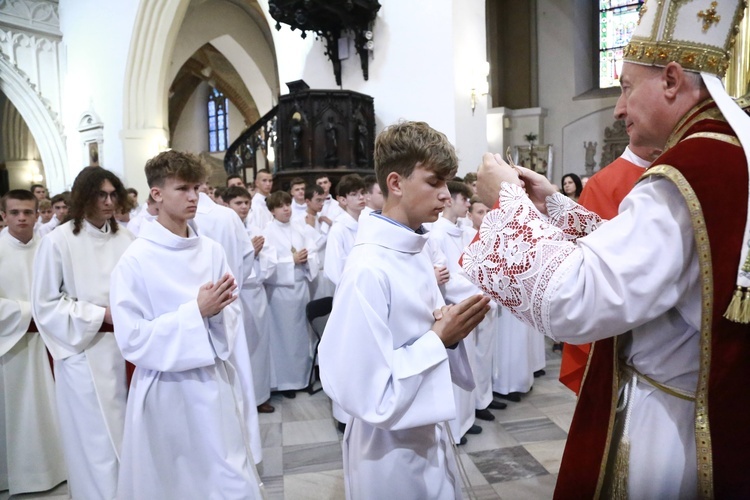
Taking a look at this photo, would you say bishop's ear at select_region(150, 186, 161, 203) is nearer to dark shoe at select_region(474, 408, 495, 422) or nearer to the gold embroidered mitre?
the gold embroidered mitre

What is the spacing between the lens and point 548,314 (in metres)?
1.21

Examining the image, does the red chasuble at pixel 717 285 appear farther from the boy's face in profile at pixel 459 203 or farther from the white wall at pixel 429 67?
the white wall at pixel 429 67

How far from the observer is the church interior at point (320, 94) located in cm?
419

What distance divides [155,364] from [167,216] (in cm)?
70

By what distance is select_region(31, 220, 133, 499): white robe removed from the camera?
2.87m

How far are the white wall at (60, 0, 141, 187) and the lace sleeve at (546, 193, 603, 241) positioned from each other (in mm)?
14042

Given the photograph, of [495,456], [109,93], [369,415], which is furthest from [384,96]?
[109,93]

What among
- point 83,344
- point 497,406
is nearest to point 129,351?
point 83,344

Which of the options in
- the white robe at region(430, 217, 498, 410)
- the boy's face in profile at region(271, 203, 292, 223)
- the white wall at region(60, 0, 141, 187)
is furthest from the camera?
the white wall at region(60, 0, 141, 187)

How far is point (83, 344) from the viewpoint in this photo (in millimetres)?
2893

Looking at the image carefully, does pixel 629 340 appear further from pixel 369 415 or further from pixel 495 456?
pixel 495 456

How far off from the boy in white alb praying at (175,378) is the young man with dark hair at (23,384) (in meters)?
1.40

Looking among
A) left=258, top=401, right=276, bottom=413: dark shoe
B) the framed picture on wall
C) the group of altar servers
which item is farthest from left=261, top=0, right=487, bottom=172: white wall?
the framed picture on wall

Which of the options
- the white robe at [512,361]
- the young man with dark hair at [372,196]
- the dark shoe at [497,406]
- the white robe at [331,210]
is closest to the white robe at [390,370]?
the young man with dark hair at [372,196]
